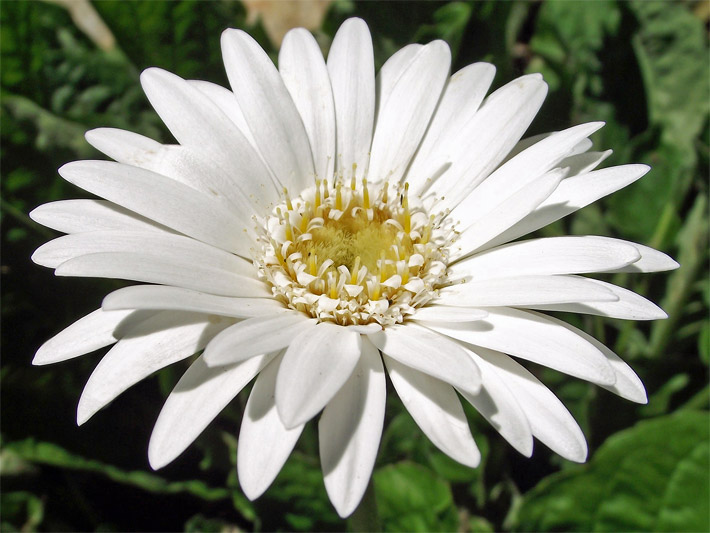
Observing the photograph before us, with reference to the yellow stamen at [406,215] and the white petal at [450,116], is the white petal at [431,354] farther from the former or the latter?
the white petal at [450,116]

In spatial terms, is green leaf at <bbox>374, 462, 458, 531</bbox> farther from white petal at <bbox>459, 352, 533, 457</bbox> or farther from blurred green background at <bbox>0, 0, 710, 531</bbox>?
white petal at <bbox>459, 352, 533, 457</bbox>

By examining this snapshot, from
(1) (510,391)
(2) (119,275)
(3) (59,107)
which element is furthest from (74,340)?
(3) (59,107)

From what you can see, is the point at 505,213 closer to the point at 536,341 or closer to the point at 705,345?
the point at 536,341

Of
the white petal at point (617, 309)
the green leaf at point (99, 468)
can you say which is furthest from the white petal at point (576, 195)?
the green leaf at point (99, 468)

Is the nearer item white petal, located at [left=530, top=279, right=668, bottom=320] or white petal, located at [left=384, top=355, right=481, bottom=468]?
white petal, located at [left=384, top=355, right=481, bottom=468]

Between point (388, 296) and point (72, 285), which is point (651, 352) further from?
point (72, 285)

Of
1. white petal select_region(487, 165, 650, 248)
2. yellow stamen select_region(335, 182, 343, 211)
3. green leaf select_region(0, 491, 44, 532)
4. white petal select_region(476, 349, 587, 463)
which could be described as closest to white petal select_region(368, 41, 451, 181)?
yellow stamen select_region(335, 182, 343, 211)

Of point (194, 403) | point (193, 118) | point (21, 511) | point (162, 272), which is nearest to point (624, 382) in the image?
point (194, 403)
